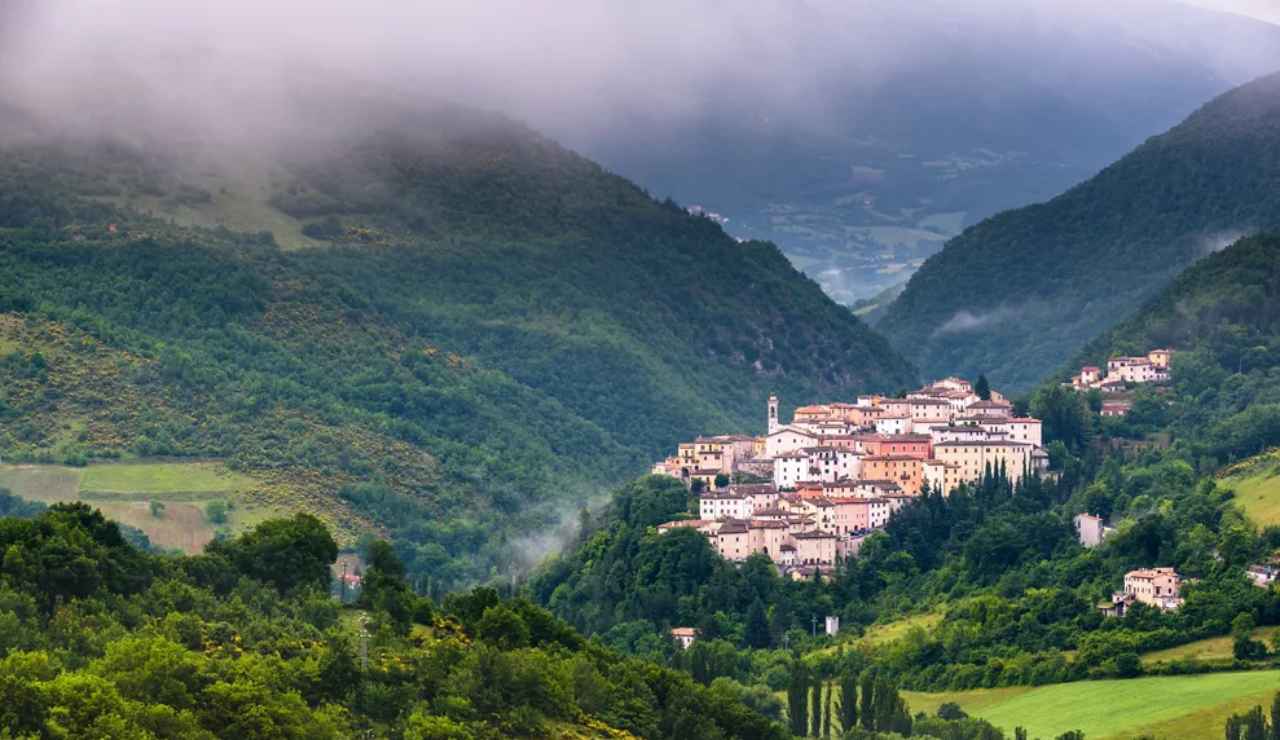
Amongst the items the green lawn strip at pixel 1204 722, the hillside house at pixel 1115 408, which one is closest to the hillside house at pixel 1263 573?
the green lawn strip at pixel 1204 722

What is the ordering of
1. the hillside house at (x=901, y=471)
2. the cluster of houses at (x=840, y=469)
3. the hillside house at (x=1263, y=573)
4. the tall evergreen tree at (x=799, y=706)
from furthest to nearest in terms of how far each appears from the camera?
the hillside house at (x=901, y=471)
the cluster of houses at (x=840, y=469)
the hillside house at (x=1263, y=573)
the tall evergreen tree at (x=799, y=706)

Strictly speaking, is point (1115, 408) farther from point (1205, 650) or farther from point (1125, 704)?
point (1125, 704)

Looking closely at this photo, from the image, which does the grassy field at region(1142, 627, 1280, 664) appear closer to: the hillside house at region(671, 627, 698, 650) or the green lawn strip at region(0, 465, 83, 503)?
the hillside house at region(671, 627, 698, 650)

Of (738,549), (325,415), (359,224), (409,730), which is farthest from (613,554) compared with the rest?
(359,224)

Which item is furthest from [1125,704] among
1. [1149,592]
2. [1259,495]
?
[1259,495]

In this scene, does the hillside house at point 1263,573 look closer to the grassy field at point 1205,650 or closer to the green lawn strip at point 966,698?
the grassy field at point 1205,650

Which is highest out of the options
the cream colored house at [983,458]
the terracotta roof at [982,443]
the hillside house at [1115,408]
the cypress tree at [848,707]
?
the hillside house at [1115,408]

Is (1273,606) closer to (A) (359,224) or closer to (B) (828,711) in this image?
(B) (828,711)
